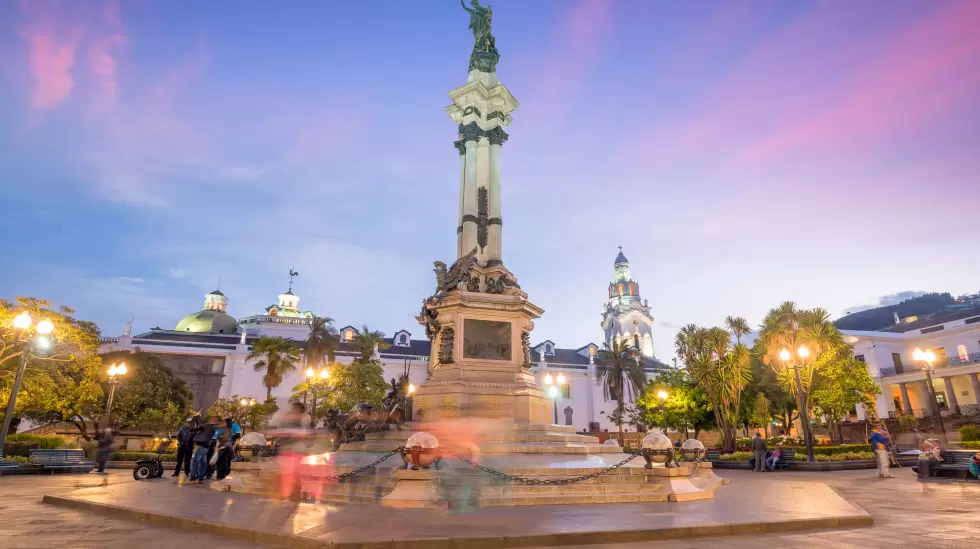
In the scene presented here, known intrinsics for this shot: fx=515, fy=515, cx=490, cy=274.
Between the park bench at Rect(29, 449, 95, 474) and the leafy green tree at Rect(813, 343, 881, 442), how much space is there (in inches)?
1571

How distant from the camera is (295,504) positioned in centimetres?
912

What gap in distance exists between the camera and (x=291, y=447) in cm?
1200

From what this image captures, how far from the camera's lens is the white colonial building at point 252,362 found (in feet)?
185

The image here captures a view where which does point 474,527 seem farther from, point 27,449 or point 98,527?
point 27,449

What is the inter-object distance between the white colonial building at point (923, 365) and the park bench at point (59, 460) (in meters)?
53.0

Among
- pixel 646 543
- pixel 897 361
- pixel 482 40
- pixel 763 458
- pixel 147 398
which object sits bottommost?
pixel 646 543

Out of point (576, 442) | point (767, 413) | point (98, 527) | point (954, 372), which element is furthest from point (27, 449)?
point (954, 372)

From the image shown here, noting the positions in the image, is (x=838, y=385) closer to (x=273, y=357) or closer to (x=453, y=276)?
(x=453, y=276)

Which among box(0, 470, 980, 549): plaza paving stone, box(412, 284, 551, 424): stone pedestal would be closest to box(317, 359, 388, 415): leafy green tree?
box(412, 284, 551, 424): stone pedestal

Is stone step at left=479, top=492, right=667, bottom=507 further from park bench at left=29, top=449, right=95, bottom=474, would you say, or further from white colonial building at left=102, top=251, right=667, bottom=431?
white colonial building at left=102, top=251, right=667, bottom=431

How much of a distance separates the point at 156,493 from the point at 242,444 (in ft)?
9.08

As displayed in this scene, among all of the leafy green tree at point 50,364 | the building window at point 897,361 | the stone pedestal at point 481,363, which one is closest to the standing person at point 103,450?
the leafy green tree at point 50,364

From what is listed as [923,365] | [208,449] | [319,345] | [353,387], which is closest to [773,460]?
[208,449]

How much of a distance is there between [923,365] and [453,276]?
4845 centimetres
